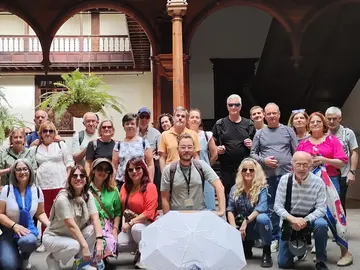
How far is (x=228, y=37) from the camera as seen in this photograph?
14.6 meters

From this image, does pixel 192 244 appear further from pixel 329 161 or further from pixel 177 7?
pixel 177 7

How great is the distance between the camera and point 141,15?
10.8 metres

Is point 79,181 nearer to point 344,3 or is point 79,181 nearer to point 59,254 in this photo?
point 59,254

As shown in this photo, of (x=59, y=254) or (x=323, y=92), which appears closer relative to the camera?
(x=59, y=254)

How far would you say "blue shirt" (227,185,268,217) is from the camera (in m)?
5.05

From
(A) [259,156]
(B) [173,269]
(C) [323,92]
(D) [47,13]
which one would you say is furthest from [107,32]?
(B) [173,269]

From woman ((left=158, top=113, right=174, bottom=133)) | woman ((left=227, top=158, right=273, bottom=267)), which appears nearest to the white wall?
woman ((left=158, top=113, right=174, bottom=133))

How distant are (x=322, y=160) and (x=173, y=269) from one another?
2651 mm

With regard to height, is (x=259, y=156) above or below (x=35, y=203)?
above

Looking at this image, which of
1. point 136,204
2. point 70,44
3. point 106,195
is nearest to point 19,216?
point 106,195

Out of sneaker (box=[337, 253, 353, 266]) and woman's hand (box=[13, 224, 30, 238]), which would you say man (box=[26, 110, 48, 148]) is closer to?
woman's hand (box=[13, 224, 30, 238])

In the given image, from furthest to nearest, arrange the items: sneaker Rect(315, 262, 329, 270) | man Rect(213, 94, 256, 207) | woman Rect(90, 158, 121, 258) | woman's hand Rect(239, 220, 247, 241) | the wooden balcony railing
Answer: the wooden balcony railing
man Rect(213, 94, 256, 207)
woman's hand Rect(239, 220, 247, 241)
woman Rect(90, 158, 121, 258)
sneaker Rect(315, 262, 329, 270)

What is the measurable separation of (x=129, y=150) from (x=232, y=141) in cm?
118

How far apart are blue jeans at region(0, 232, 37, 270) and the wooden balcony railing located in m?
13.3
